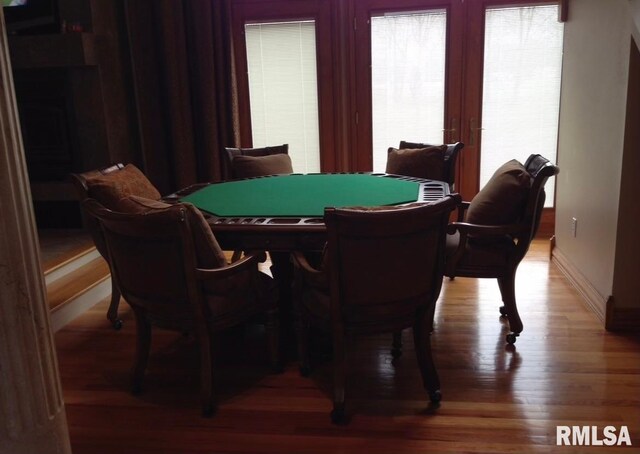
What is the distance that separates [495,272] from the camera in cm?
283

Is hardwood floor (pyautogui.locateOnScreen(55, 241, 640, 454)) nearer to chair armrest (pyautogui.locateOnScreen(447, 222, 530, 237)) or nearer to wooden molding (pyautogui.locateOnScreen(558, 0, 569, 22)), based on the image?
chair armrest (pyautogui.locateOnScreen(447, 222, 530, 237))

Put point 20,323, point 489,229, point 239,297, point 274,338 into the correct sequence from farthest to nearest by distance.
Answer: point 489,229 → point 274,338 → point 239,297 → point 20,323

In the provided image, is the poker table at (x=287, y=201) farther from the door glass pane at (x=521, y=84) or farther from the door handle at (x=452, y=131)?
the door glass pane at (x=521, y=84)

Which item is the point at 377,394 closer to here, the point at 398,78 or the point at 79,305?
the point at 79,305

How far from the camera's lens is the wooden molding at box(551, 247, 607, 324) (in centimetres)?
310

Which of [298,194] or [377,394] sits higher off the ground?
[298,194]

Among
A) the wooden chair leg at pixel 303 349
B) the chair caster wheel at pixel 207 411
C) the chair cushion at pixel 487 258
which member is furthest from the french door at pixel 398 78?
the chair caster wheel at pixel 207 411

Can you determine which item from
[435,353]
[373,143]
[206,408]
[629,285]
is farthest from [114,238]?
[373,143]

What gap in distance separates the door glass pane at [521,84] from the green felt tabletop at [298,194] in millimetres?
1867

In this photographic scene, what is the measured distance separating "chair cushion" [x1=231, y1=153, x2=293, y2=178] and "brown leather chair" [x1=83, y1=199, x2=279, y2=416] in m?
1.68

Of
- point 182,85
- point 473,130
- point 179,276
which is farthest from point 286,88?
point 179,276

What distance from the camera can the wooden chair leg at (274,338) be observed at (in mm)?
2539

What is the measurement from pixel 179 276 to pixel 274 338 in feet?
2.09

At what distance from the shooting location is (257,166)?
4.02m
